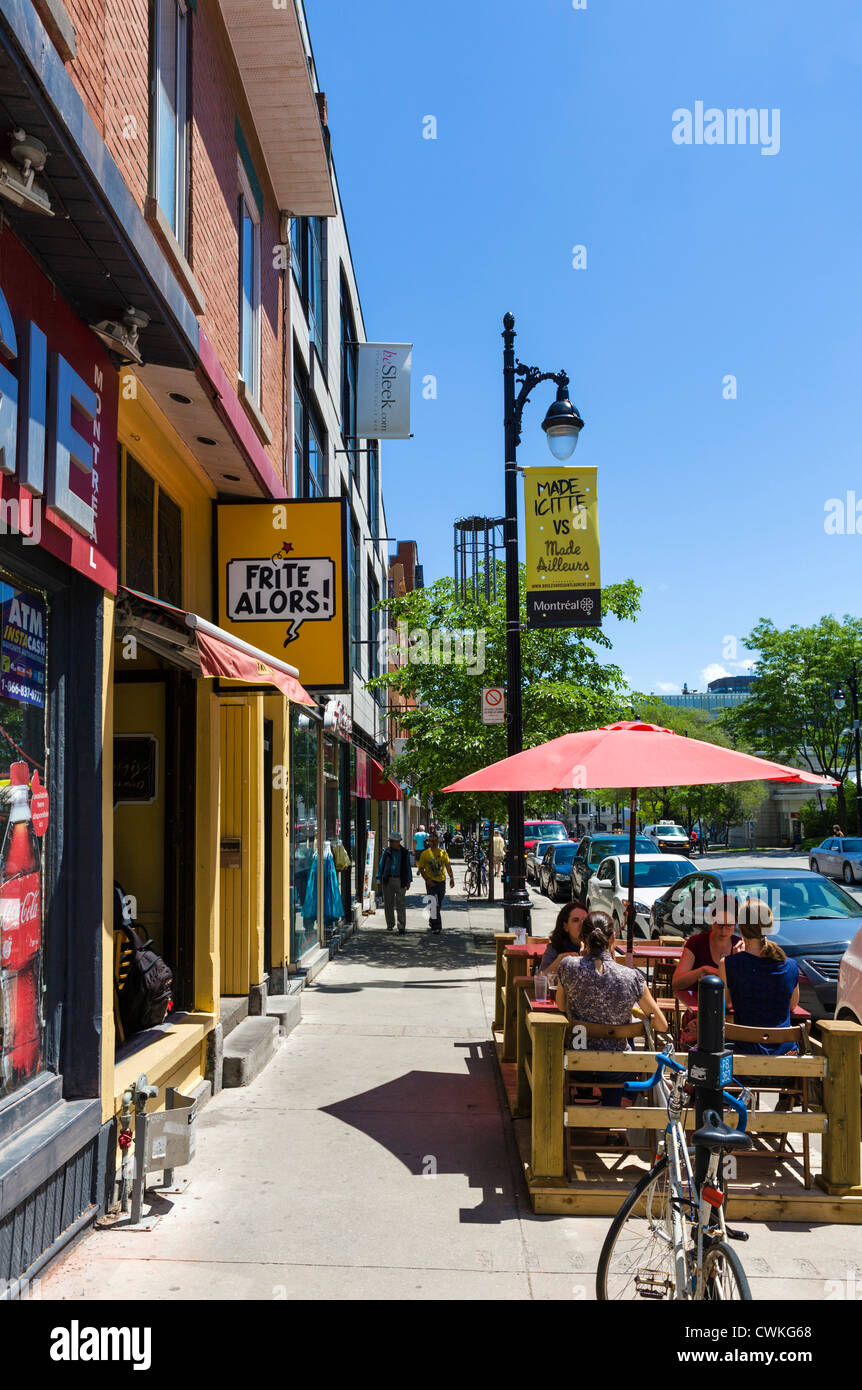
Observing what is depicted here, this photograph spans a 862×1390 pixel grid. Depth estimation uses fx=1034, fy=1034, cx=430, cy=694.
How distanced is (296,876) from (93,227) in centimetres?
859

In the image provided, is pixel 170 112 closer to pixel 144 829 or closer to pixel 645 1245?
pixel 144 829

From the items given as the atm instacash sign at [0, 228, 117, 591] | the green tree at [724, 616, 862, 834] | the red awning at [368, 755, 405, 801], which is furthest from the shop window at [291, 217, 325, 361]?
the green tree at [724, 616, 862, 834]

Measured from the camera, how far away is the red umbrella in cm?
614

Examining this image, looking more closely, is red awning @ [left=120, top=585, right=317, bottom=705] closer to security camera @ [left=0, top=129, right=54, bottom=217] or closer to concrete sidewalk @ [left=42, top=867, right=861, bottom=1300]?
security camera @ [left=0, top=129, right=54, bottom=217]

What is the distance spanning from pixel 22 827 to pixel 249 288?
655 cm

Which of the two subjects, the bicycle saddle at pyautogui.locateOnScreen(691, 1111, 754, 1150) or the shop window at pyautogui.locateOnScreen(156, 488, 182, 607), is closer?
the bicycle saddle at pyautogui.locateOnScreen(691, 1111, 754, 1150)

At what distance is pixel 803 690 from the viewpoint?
47.5m

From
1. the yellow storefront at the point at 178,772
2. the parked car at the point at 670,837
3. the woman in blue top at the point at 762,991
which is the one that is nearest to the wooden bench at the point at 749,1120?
the woman in blue top at the point at 762,991

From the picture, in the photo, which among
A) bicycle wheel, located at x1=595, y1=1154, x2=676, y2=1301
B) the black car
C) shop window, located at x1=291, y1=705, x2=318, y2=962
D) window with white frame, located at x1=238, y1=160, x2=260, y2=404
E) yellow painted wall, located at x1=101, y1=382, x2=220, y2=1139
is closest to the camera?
bicycle wheel, located at x1=595, y1=1154, x2=676, y2=1301

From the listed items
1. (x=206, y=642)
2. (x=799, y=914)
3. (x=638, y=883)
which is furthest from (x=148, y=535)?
(x=638, y=883)

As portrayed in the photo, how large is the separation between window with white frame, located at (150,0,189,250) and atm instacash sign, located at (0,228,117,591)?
1.84 m

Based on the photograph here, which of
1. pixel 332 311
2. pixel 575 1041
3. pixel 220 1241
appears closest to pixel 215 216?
pixel 575 1041

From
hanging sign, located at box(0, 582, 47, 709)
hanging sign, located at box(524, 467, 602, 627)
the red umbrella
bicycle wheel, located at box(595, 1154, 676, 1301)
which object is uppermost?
hanging sign, located at box(524, 467, 602, 627)
